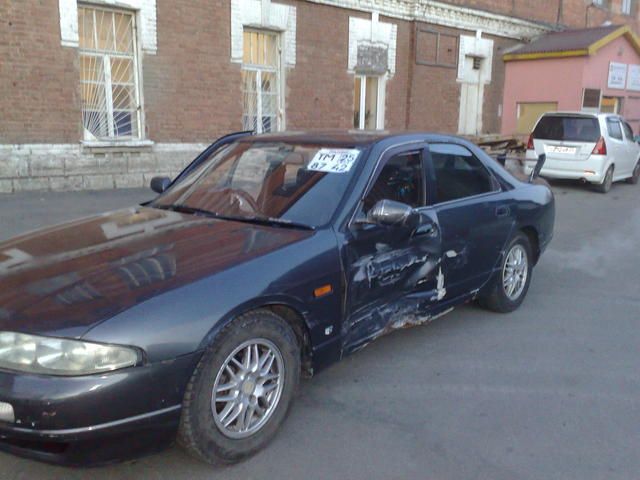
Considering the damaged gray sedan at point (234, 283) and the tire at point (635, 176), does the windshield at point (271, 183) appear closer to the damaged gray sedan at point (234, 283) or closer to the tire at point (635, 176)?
the damaged gray sedan at point (234, 283)

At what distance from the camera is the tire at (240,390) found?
8.27ft

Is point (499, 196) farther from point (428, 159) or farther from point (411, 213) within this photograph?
point (411, 213)

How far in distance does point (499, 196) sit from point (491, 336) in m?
1.12

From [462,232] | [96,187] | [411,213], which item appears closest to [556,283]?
[462,232]

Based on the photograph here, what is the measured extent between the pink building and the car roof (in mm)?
15023

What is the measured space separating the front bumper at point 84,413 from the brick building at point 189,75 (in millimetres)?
8075

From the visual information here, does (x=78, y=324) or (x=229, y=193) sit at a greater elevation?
(x=229, y=193)

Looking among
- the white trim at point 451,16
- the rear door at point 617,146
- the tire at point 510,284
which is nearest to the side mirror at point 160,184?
the tire at point 510,284

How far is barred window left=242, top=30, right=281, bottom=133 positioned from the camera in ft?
39.5

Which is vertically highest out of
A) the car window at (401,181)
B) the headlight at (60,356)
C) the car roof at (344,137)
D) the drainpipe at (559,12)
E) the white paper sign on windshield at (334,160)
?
the drainpipe at (559,12)

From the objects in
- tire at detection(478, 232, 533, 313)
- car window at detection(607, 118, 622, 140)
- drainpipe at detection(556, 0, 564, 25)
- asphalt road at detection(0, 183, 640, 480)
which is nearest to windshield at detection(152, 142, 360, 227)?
asphalt road at detection(0, 183, 640, 480)

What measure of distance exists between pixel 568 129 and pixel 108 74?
9411mm

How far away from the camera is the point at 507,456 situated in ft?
9.39

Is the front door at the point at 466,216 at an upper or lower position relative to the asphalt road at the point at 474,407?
upper
